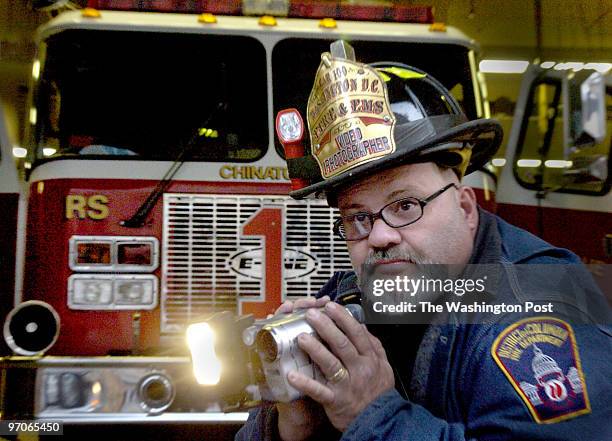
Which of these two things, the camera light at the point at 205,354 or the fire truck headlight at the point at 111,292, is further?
the fire truck headlight at the point at 111,292

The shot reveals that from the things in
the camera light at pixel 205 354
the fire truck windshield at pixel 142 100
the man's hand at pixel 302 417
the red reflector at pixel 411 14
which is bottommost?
the man's hand at pixel 302 417

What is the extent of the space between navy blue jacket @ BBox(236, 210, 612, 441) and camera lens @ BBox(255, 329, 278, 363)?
19cm

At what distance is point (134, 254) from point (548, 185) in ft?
8.57

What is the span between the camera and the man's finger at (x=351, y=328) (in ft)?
3.65

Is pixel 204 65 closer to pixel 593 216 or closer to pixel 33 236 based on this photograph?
pixel 33 236

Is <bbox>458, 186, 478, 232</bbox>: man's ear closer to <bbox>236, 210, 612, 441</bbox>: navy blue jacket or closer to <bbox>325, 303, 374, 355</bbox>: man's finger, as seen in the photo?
<bbox>236, 210, 612, 441</bbox>: navy blue jacket

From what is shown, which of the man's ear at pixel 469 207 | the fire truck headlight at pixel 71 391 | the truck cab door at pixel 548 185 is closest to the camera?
the man's ear at pixel 469 207

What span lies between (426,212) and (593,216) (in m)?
3.33

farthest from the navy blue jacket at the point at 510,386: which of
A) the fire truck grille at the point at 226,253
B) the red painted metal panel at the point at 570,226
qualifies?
the red painted metal panel at the point at 570,226

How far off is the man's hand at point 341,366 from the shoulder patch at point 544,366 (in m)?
0.23

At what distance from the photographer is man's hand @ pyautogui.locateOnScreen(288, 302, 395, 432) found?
109 centimetres

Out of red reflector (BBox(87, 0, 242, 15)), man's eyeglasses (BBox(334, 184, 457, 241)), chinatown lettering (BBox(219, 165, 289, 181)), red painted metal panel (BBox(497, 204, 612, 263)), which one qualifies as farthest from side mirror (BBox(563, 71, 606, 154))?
red reflector (BBox(87, 0, 242, 15))

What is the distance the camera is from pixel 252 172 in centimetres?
346

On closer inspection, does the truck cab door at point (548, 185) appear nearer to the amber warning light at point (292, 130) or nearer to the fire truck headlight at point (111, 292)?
the fire truck headlight at point (111, 292)
